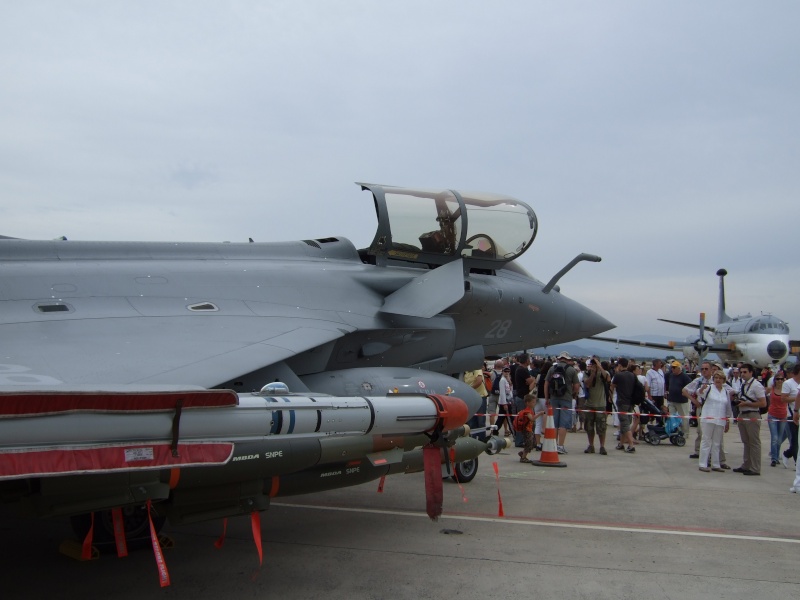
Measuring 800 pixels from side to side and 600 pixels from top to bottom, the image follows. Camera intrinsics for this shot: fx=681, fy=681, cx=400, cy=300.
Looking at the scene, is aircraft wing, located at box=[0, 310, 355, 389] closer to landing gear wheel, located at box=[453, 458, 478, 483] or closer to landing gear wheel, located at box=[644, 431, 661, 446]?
landing gear wheel, located at box=[453, 458, 478, 483]

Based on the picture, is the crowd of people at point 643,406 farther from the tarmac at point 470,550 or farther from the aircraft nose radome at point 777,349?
the aircraft nose radome at point 777,349

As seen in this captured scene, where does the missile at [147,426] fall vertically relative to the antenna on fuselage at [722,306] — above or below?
below

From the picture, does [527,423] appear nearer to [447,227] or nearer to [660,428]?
[447,227]

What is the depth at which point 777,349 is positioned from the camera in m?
32.5

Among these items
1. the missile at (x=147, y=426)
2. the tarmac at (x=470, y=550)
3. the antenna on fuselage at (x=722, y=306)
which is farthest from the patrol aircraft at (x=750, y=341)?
the missile at (x=147, y=426)

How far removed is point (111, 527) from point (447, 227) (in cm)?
558

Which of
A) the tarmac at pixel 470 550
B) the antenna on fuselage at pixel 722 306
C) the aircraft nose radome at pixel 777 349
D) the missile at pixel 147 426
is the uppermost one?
the antenna on fuselage at pixel 722 306

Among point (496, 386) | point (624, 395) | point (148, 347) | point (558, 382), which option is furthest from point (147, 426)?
point (496, 386)

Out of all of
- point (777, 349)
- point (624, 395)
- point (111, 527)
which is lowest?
point (111, 527)

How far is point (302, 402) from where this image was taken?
4816mm

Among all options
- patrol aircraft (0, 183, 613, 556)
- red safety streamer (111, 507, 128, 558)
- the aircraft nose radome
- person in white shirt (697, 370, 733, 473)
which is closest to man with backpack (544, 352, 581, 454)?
patrol aircraft (0, 183, 613, 556)

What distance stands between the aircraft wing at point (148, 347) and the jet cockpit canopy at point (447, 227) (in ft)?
7.47

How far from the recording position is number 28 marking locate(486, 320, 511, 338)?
9.81m

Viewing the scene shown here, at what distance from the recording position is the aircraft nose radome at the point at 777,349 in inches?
1273
